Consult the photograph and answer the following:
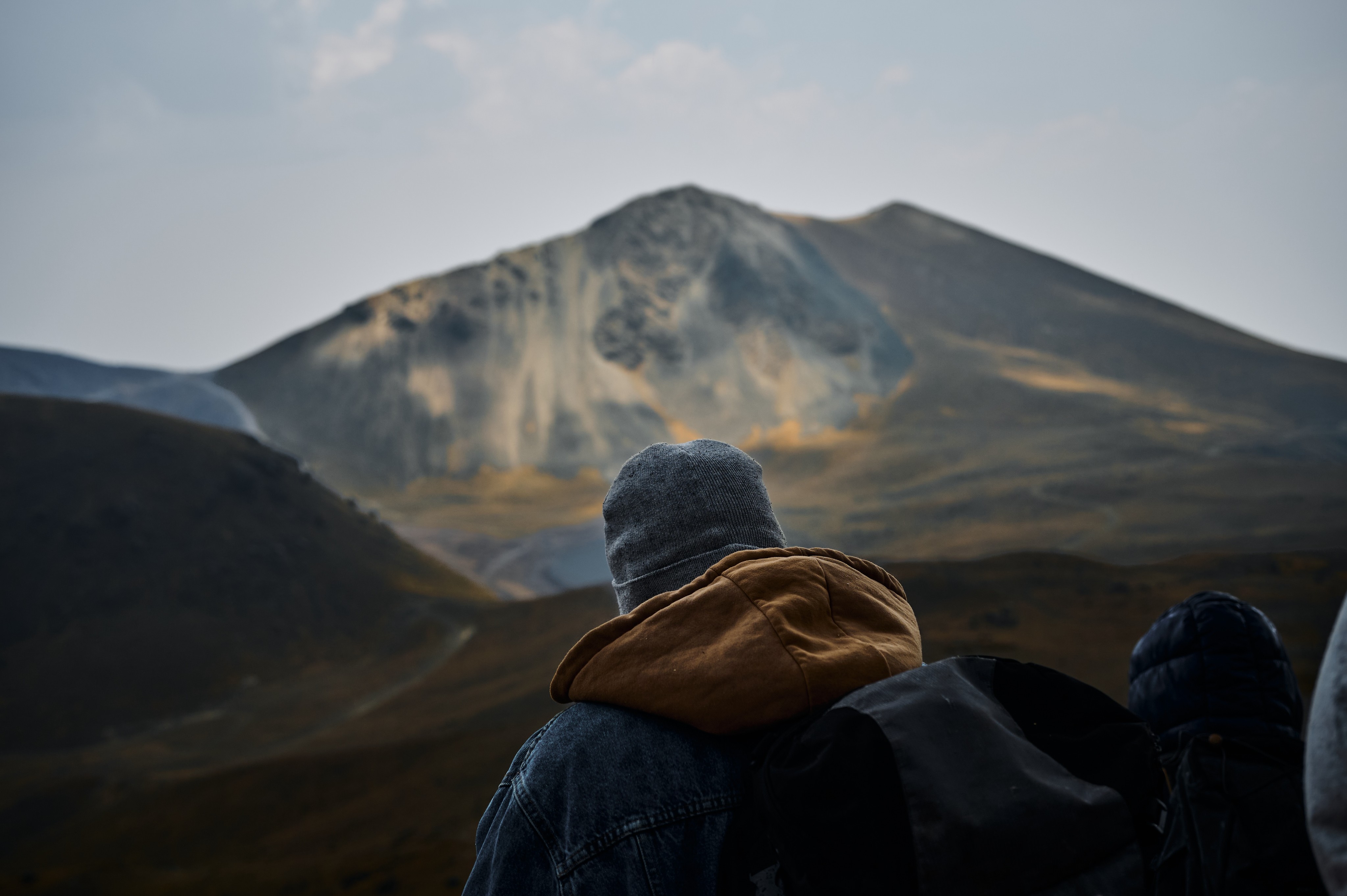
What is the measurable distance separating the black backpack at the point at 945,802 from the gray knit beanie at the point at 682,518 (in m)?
0.48

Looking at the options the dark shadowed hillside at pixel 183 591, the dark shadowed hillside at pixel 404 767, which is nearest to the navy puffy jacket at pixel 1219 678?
the dark shadowed hillside at pixel 404 767

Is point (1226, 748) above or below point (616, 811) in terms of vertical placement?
below

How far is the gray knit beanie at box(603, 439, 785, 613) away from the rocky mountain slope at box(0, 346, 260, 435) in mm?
45678

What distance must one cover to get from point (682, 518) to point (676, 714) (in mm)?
436

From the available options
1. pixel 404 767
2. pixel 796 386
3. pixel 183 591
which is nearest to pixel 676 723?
pixel 404 767

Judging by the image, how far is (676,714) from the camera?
4.40ft

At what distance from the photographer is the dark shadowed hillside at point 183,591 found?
55.4ft

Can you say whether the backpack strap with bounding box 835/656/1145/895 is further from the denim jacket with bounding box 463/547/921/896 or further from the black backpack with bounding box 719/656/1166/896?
the denim jacket with bounding box 463/547/921/896

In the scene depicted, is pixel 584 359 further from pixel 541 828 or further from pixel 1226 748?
pixel 541 828

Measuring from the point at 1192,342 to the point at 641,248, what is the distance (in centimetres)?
3116

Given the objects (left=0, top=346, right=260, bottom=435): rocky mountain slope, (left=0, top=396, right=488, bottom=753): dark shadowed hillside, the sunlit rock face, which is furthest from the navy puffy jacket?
(left=0, top=346, right=260, bottom=435): rocky mountain slope

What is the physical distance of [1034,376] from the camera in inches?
1722

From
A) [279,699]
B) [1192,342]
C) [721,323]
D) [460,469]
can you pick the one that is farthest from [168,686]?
[1192,342]

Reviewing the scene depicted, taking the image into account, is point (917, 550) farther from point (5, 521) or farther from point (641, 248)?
point (641, 248)
